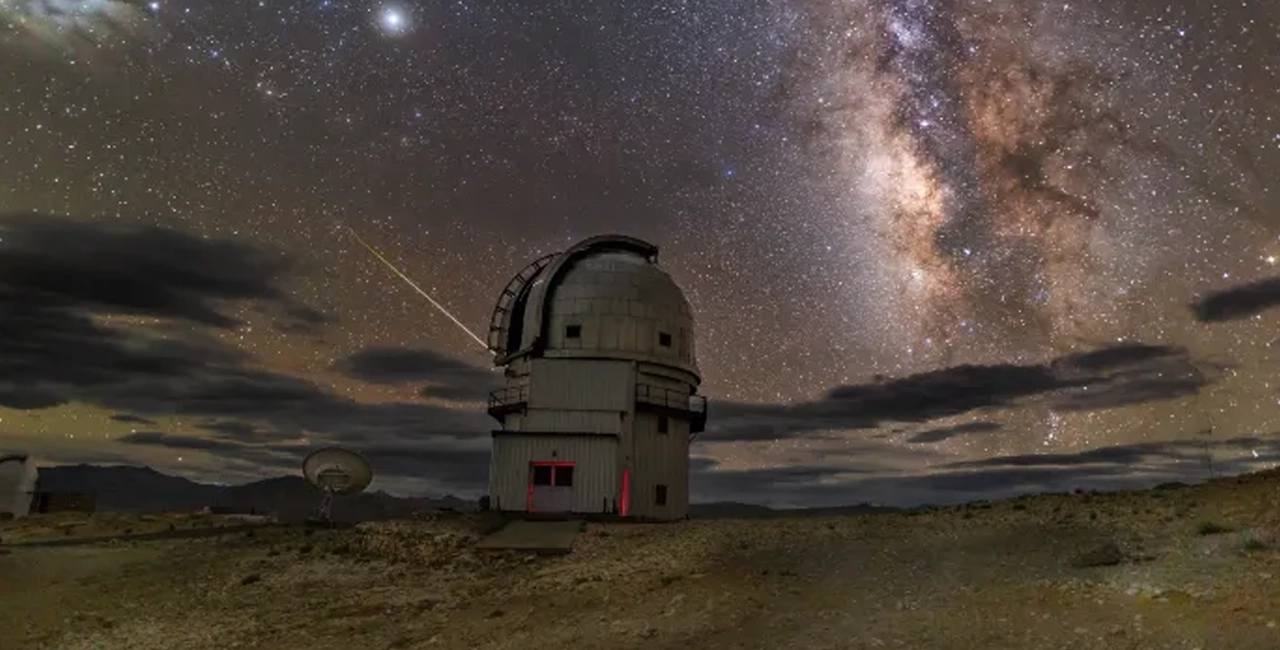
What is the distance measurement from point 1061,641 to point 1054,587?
3.06m

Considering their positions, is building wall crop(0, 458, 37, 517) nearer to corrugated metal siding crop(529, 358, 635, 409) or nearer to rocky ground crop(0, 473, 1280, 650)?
rocky ground crop(0, 473, 1280, 650)

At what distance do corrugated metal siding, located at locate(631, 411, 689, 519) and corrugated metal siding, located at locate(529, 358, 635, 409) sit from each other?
1.43m

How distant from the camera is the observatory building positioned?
31.6 meters

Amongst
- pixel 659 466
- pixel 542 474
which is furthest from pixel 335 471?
pixel 659 466

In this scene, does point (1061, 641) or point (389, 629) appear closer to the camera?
point (1061, 641)

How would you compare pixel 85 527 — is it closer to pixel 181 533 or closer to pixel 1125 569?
pixel 181 533

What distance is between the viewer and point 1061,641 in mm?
11656

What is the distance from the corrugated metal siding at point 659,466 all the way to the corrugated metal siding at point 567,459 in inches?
60.0

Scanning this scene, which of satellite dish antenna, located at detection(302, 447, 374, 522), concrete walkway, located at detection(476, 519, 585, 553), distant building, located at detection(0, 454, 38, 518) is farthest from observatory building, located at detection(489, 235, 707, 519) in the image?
distant building, located at detection(0, 454, 38, 518)

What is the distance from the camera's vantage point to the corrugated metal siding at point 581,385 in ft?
108

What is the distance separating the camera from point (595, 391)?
33.0 meters

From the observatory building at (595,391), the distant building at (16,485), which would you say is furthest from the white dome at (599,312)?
the distant building at (16,485)

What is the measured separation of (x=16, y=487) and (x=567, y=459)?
40.6m

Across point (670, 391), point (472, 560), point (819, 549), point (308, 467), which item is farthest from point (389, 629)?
point (308, 467)
